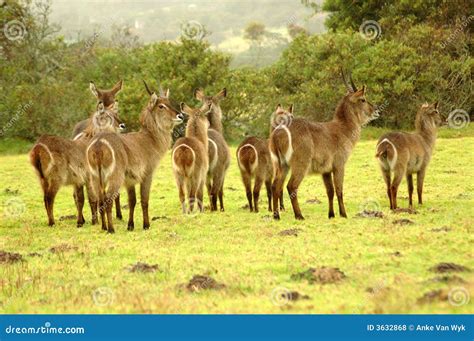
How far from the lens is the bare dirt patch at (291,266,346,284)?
6465mm

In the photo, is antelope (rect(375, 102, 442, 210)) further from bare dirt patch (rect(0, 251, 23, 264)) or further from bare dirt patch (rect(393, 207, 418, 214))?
bare dirt patch (rect(0, 251, 23, 264))

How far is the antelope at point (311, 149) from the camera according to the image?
10352 mm

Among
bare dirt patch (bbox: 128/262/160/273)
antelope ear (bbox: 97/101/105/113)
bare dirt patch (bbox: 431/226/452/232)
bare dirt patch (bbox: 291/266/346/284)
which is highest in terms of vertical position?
antelope ear (bbox: 97/101/105/113)

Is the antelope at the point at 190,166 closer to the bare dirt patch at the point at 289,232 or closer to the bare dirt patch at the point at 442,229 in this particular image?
the bare dirt patch at the point at 289,232

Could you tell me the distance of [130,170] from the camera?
10.1 m

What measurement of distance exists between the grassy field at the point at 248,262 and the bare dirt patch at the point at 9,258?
45 millimetres

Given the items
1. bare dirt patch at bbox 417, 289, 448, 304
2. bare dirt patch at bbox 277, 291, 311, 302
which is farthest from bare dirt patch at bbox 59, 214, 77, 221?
bare dirt patch at bbox 417, 289, 448, 304

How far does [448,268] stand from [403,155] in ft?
17.2

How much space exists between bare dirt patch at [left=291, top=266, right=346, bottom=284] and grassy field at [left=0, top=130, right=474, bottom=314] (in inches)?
0.7

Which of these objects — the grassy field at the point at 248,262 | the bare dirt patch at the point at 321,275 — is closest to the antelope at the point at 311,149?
the grassy field at the point at 248,262

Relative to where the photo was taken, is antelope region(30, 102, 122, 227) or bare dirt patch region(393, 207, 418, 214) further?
bare dirt patch region(393, 207, 418, 214)

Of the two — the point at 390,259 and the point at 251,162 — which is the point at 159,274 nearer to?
the point at 390,259

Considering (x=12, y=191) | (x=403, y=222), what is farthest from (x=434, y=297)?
(x=12, y=191)

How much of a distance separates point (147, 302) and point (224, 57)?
2792cm
